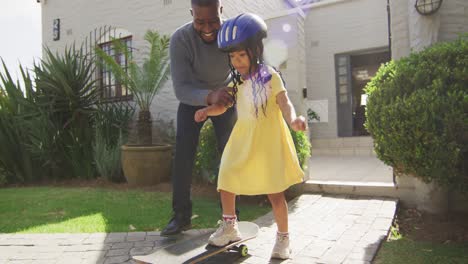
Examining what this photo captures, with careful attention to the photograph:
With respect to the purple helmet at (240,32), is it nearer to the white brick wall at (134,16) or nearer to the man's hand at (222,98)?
the man's hand at (222,98)

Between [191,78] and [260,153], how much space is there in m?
0.79

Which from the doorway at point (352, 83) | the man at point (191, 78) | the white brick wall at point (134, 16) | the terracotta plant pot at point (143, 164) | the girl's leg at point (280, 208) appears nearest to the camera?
the girl's leg at point (280, 208)

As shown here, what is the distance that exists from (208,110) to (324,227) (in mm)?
1610

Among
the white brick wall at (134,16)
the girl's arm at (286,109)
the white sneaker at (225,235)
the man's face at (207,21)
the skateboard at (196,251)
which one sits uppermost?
the white brick wall at (134,16)

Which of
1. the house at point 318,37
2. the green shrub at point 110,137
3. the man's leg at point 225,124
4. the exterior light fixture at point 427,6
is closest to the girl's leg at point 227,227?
the man's leg at point 225,124

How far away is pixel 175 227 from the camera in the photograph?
2.44 meters

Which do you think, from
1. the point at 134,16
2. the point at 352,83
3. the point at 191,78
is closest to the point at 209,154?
the point at 191,78

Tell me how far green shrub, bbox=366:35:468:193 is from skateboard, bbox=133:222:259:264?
142 centimetres

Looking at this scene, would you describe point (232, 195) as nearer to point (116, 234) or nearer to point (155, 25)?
point (116, 234)

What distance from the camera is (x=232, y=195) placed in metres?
2.10

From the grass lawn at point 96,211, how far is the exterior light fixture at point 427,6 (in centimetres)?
271

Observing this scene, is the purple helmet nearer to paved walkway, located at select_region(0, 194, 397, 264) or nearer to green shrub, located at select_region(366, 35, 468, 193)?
paved walkway, located at select_region(0, 194, 397, 264)

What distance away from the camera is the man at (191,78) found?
2.25 meters

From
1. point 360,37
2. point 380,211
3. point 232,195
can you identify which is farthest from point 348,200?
point 360,37
